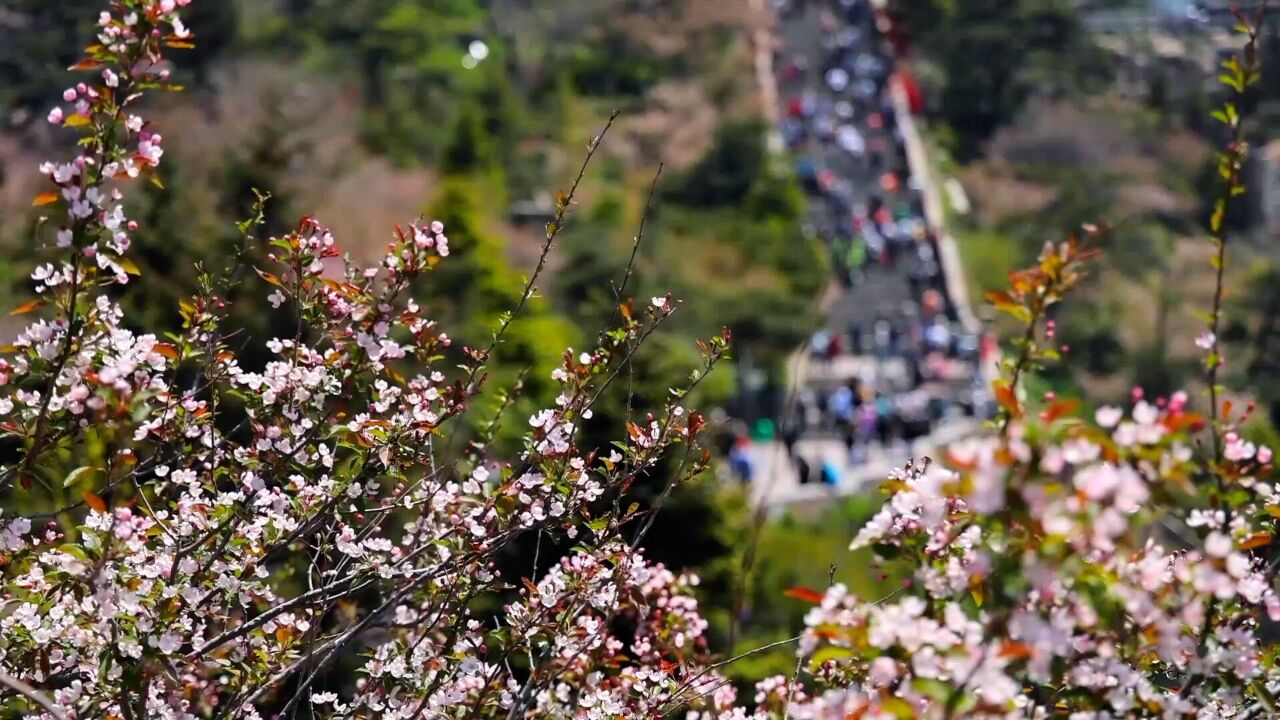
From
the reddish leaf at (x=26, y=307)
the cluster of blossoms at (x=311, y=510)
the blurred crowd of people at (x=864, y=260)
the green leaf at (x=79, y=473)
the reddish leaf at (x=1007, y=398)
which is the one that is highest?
the reddish leaf at (x=26, y=307)

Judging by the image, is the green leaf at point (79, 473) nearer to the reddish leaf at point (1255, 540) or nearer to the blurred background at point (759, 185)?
the blurred background at point (759, 185)

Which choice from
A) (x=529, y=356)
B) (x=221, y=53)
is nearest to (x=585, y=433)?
(x=529, y=356)

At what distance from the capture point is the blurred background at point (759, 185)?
17.8 metres

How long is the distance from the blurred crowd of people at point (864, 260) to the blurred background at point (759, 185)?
0.08 metres

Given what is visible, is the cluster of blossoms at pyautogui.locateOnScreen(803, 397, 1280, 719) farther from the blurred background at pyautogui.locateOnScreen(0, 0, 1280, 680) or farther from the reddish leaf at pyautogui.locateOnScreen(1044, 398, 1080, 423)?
the blurred background at pyautogui.locateOnScreen(0, 0, 1280, 680)

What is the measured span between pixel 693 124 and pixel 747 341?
56.4 feet

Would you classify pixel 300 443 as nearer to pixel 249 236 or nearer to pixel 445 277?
pixel 249 236

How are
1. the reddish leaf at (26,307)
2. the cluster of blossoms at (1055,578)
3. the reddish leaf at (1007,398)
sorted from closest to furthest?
the cluster of blossoms at (1055,578) < the reddish leaf at (1007,398) < the reddish leaf at (26,307)

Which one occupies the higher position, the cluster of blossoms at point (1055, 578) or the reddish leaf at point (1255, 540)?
the cluster of blossoms at point (1055, 578)

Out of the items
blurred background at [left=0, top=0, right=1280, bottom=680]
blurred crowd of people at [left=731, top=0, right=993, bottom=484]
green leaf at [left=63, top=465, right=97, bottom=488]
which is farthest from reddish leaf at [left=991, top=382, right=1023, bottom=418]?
blurred crowd of people at [left=731, top=0, right=993, bottom=484]

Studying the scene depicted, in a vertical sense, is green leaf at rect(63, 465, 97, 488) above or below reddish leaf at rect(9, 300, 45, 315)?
below

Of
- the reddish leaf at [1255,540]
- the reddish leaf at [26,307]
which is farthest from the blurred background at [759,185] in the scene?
the reddish leaf at [26,307]

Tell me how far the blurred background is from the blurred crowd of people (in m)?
0.08

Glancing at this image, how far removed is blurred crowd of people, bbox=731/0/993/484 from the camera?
21078 millimetres
